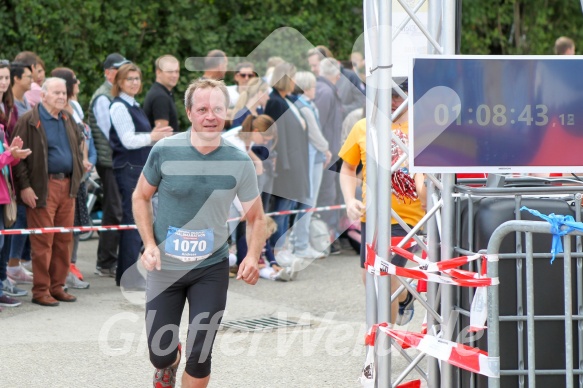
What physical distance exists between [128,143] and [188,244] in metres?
4.29

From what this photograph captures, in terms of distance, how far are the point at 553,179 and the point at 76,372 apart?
3382 millimetres

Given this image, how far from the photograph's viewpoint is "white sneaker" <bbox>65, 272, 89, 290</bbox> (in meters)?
9.99

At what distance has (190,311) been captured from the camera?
18.6 feet

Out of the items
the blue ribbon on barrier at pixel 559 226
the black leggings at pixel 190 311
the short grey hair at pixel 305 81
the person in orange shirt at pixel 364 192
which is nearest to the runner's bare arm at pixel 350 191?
the person in orange shirt at pixel 364 192

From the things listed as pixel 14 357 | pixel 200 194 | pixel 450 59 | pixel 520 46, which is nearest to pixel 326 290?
pixel 14 357

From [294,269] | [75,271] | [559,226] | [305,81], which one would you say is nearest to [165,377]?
[559,226]

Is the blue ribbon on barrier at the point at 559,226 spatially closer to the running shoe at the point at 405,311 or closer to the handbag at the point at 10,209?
the running shoe at the point at 405,311

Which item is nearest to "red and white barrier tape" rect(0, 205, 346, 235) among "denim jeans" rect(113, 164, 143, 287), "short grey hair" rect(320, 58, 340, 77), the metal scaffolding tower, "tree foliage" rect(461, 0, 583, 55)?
"denim jeans" rect(113, 164, 143, 287)

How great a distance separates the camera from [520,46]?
21234 mm

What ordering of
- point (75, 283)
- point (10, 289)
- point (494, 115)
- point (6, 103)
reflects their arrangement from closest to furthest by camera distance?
point (494, 115) < point (10, 289) < point (6, 103) < point (75, 283)

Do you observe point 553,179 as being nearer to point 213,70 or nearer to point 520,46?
point 213,70

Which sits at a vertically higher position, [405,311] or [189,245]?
[189,245]

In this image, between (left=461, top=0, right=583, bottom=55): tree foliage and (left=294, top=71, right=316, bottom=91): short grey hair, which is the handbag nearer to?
(left=294, top=71, right=316, bottom=91): short grey hair

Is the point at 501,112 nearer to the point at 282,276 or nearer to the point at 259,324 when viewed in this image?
the point at 259,324
